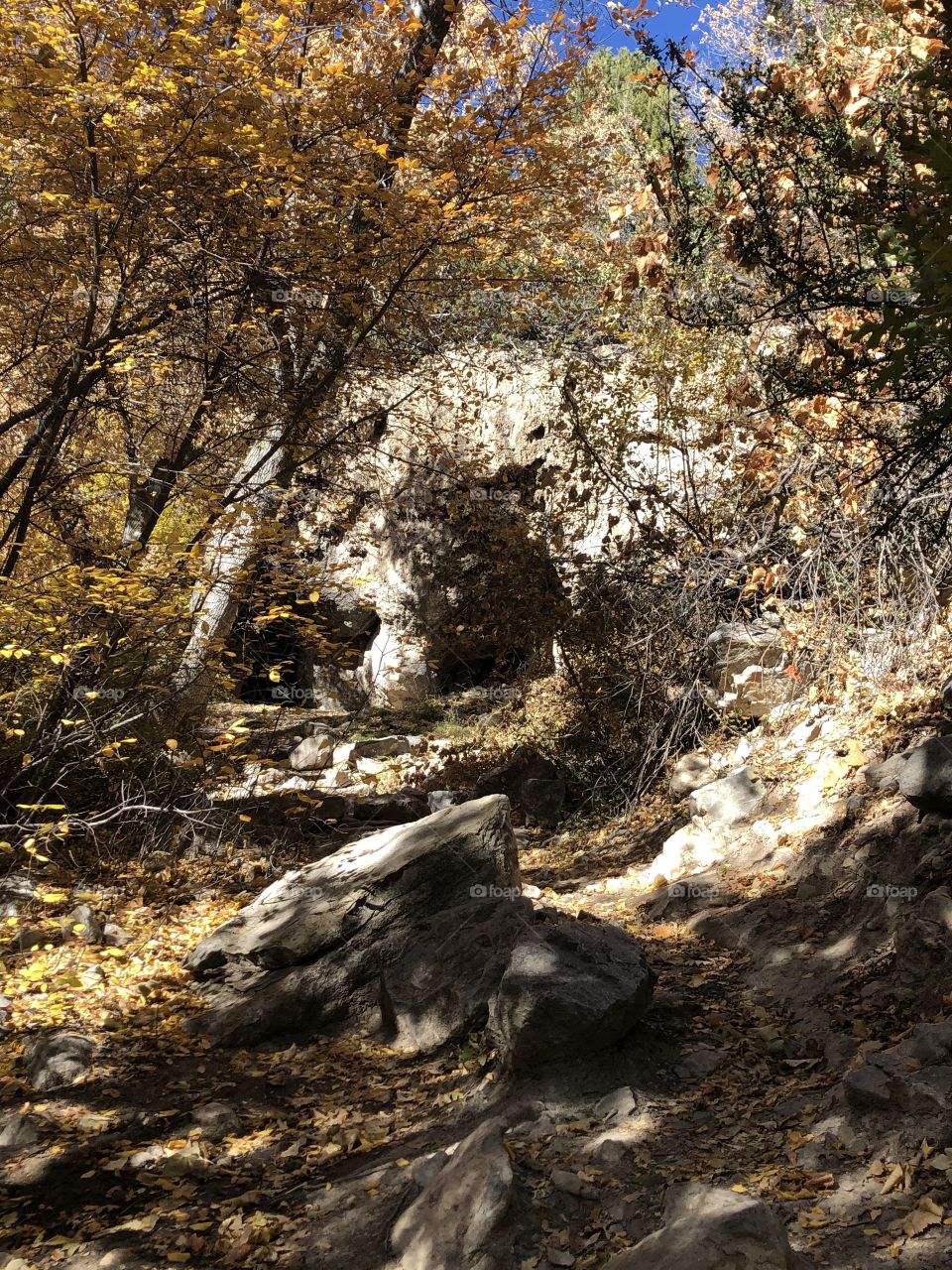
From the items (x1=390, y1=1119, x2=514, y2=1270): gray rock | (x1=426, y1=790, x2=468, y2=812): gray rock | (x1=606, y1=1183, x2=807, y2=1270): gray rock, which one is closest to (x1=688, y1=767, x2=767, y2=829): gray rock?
(x1=426, y1=790, x2=468, y2=812): gray rock

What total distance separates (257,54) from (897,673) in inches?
232

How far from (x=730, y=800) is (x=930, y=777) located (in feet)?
7.20

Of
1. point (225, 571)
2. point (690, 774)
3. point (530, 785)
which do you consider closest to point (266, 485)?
point (225, 571)

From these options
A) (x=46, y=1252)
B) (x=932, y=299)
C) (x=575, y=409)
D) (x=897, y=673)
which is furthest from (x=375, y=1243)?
(x=575, y=409)

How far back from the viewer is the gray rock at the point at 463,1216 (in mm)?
2938

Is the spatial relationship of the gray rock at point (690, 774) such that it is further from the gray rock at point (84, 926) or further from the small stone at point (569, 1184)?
the small stone at point (569, 1184)

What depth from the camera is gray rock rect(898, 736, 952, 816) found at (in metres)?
4.83

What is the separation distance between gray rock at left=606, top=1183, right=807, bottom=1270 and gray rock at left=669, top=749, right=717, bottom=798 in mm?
5524

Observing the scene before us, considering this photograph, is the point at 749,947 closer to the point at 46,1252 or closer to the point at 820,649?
the point at 820,649

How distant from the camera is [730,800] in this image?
695 centimetres

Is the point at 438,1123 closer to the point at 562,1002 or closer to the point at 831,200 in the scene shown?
the point at 562,1002

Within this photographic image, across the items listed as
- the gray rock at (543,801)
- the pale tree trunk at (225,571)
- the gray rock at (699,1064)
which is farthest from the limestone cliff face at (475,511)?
the gray rock at (699,1064)

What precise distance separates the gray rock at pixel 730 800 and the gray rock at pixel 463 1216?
13.2 ft

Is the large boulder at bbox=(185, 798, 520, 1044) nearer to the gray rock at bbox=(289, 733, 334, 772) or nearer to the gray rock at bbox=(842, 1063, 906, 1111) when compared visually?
the gray rock at bbox=(842, 1063, 906, 1111)
